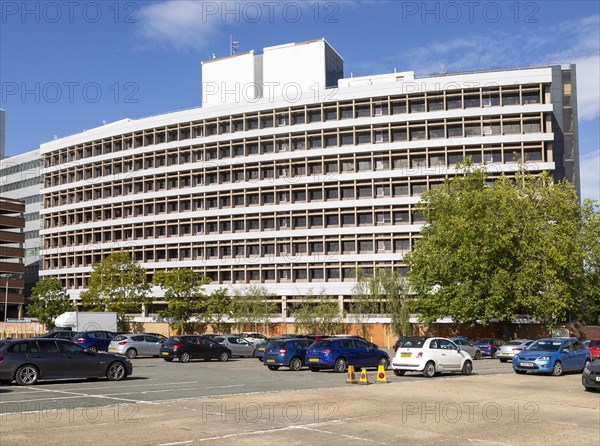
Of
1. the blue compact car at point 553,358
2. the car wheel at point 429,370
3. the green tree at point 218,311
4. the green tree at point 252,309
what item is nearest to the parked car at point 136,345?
the car wheel at point 429,370

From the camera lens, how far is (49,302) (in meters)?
83.0

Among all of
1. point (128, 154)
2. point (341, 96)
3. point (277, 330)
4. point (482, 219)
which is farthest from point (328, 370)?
point (128, 154)

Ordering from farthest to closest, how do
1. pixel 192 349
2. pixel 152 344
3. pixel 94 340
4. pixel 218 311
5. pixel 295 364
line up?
1. pixel 218 311
2. pixel 94 340
3. pixel 152 344
4. pixel 192 349
5. pixel 295 364

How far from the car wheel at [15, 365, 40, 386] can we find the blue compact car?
59.6ft

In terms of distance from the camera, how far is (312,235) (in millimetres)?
73750

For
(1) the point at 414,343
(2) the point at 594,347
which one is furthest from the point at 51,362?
(2) the point at 594,347

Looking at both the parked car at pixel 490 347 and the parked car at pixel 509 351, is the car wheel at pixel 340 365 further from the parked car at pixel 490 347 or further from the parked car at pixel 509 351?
the parked car at pixel 490 347

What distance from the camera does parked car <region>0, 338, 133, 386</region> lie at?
2308 cm

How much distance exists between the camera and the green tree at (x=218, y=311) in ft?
233

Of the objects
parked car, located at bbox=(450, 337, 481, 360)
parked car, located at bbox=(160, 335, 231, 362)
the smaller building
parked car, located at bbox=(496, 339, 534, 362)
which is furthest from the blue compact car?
the smaller building

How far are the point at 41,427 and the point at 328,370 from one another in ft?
62.4

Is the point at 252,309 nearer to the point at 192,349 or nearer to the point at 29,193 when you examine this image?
the point at 192,349

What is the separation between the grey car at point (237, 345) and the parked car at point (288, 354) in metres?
12.6

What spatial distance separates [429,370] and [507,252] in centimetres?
2560
